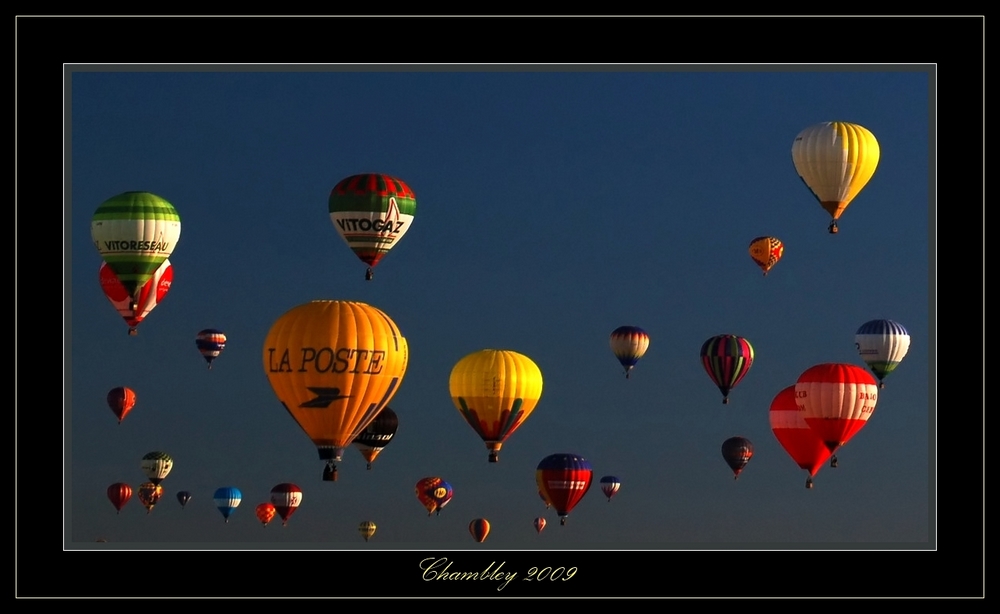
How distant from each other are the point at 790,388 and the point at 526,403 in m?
5.92

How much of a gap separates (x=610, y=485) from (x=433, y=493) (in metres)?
4.93

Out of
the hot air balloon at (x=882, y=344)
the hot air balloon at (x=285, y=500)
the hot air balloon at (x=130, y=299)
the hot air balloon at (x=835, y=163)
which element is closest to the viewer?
the hot air balloon at (x=835, y=163)

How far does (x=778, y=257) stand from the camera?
5359 cm

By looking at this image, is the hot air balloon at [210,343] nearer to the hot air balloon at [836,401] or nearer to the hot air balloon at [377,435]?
the hot air balloon at [377,435]

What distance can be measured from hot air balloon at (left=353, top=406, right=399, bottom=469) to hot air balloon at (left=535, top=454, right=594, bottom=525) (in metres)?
4.73

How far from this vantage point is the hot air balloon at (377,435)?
46.9m

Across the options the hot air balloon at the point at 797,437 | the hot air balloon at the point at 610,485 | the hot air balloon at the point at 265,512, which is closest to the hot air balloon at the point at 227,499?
the hot air balloon at the point at 265,512

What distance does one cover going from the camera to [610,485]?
58.0 meters

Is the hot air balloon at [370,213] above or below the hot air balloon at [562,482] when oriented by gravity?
above

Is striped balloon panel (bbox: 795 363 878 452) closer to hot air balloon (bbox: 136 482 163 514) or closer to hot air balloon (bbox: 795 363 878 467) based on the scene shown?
hot air balloon (bbox: 795 363 878 467)

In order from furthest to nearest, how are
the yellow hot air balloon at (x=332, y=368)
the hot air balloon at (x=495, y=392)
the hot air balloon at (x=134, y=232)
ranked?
the hot air balloon at (x=495, y=392) → the hot air balloon at (x=134, y=232) → the yellow hot air balloon at (x=332, y=368)

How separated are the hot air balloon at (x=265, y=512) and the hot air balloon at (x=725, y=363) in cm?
1462

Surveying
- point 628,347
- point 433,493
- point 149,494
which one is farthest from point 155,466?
point 628,347

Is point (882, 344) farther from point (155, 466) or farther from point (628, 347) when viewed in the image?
point (155, 466)
